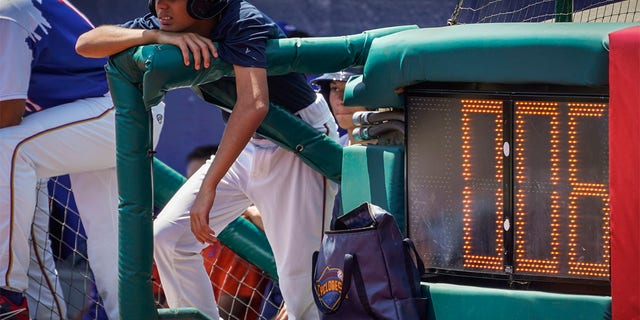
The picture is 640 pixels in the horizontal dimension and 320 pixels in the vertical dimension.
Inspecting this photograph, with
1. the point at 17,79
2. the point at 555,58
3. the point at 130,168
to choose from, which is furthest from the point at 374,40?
the point at 17,79

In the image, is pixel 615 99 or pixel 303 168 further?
pixel 303 168

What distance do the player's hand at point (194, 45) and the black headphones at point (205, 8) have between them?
98mm

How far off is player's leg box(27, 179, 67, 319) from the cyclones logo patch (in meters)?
2.42

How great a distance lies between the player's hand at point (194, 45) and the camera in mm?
4203

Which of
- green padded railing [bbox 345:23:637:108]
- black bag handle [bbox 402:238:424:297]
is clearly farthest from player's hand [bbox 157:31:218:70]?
black bag handle [bbox 402:238:424:297]

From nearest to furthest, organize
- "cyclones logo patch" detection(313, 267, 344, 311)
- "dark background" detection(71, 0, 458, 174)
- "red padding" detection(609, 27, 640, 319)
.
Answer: "red padding" detection(609, 27, 640, 319) < "cyclones logo patch" detection(313, 267, 344, 311) < "dark background" detection(71, 0, 458, 174)

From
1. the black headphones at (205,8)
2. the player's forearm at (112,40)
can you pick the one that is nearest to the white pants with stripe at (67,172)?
the player's forearm at (112,40)

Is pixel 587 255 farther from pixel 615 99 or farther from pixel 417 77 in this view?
pixel 417 77

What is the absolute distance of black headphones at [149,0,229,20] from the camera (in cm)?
434

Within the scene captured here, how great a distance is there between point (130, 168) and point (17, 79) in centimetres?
140

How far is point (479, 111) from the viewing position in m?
3.98

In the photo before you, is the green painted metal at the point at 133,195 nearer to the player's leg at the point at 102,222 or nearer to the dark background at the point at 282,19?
the player's leg at the point at 102,222

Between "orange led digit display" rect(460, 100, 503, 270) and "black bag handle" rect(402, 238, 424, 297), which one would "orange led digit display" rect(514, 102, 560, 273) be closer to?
"orange led digit display" rect(460, 100, 503, 270)

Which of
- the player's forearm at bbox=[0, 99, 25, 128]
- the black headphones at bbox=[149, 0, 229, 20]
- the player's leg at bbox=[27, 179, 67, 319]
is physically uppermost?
the black headphones at bbox=[149, 0, 229, 20]
